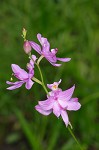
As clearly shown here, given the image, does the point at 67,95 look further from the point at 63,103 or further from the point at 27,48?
the point at 27,48

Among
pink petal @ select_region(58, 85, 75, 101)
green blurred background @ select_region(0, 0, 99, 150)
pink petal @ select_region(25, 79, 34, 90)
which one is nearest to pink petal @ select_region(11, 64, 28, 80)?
pink petal @ select_region(25, 79, 34, 90)

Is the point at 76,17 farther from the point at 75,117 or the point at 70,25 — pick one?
the point at 75,117

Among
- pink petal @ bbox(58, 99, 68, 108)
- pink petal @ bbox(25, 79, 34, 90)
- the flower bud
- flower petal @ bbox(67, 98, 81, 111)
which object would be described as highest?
the flower bud

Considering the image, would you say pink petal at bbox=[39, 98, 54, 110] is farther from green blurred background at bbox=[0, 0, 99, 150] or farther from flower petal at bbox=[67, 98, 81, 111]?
green blurred background at bbox=[0, 0, 99, 150]

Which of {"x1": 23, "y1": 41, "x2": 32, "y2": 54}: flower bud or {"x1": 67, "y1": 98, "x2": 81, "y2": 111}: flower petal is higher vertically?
{"x1": 23, "y1": 41, "x2": 32, "y2": 54}: flower bud

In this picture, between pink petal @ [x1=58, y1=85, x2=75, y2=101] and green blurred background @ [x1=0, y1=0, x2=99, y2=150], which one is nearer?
pink petal @ [x1=58, y1=85, x2=75, y2=101]

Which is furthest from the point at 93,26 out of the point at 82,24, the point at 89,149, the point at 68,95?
the point at 68,95
